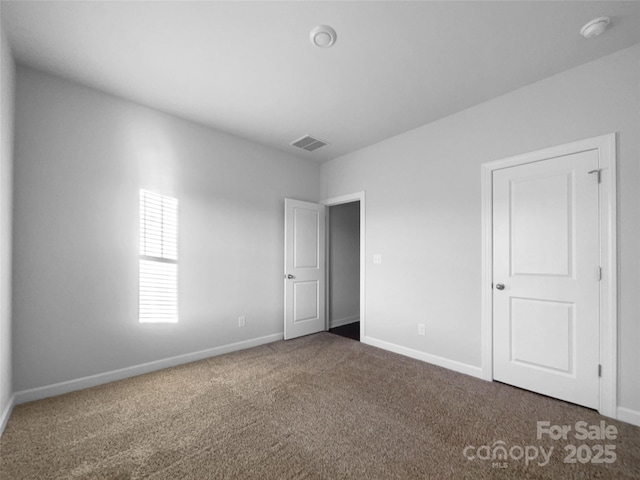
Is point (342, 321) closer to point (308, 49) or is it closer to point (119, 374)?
point (119, 374)

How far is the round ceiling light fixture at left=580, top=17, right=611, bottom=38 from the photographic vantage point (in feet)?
6.05

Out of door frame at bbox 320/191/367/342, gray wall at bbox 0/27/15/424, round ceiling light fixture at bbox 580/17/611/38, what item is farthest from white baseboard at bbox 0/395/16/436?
round ceiling light fixture at bbox 580/17/611/38

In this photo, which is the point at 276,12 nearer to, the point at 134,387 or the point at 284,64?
the point at 284,64

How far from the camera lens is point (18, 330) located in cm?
228

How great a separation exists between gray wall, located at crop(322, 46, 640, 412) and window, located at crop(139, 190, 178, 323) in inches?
95.1

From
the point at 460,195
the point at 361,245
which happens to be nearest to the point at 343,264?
the point at 361,245

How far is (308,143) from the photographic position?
3906 mm

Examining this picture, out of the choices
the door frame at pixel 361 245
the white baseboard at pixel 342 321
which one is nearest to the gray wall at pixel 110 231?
the door frame at pixel 361 245

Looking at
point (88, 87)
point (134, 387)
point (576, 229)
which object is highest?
point (88, 87)

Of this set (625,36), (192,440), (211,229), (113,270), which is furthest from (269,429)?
(625,36)

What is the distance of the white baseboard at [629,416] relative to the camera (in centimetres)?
200

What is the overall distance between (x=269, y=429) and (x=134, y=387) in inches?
59.0

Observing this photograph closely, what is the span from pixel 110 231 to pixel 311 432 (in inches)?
100

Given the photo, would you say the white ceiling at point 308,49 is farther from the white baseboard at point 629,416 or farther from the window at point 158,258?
the white baseboard at point 629,416
